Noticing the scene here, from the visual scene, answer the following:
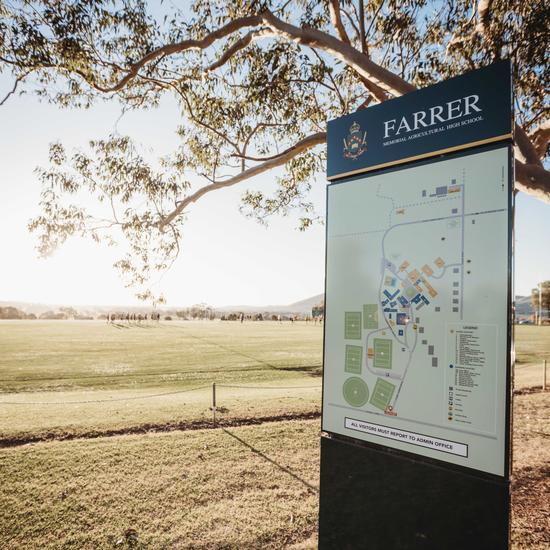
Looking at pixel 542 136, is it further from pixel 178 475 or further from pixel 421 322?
pixel 178 475

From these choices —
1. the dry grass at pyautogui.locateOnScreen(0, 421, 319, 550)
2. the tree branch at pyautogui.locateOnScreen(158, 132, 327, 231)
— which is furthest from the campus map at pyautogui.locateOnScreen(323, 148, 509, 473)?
the tree branch at pyautogui.locateOnScreen(158, 132, 327, 231)

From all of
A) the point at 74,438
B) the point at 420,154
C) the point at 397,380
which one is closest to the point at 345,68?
the point at 420,154

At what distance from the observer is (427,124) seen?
3.41m

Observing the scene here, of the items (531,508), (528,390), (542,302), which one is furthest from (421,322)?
(542,302)

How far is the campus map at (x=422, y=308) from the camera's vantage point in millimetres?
2916

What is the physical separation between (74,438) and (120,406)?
10.7ft

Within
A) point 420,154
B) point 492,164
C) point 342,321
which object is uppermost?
point 420,154

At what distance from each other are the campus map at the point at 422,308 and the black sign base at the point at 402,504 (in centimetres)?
15

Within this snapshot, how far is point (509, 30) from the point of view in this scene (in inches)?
311

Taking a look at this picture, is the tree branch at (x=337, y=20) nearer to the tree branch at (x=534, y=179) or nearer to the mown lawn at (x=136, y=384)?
the tree branch at (x=534, y=179)

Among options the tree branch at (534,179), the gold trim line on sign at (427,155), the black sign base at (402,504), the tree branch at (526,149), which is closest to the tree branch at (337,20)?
the tree branch at (526,149)

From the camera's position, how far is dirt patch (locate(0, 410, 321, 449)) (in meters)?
8.29

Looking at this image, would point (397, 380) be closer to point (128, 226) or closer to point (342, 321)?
point (342, 321)

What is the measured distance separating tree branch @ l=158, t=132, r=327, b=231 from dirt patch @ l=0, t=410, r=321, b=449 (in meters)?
4.84
